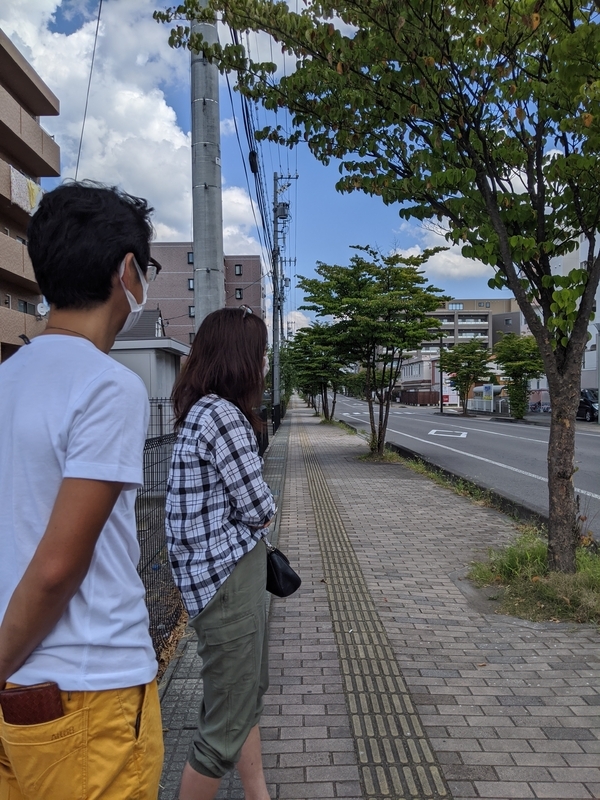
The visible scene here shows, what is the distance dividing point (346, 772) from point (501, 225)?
372cm

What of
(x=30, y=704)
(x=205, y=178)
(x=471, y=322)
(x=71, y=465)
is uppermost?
(x=471, y=322)

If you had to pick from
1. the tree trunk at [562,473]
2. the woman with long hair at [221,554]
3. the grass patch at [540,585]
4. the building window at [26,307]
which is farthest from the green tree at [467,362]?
the woman with long hair at [221,554]

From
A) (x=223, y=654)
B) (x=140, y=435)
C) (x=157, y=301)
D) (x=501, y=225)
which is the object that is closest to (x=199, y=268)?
(x=501, y=225)

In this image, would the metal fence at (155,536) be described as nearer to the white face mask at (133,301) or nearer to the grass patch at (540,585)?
the white face mask at (133,301)

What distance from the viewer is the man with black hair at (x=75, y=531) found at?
1.06 meters

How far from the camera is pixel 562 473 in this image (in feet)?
15.0

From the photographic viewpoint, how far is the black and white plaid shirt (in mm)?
1925

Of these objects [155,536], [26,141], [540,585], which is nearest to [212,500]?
[155,536]

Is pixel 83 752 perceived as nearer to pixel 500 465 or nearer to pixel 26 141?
pixel 500 465

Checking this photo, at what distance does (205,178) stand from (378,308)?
919cm

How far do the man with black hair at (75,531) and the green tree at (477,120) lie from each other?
3692mm

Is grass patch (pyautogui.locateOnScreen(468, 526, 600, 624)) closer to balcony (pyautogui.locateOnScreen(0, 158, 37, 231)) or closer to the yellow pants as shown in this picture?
the yellow pants

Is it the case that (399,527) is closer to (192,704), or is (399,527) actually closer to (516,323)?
(192,704)

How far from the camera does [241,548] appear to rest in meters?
1.96
